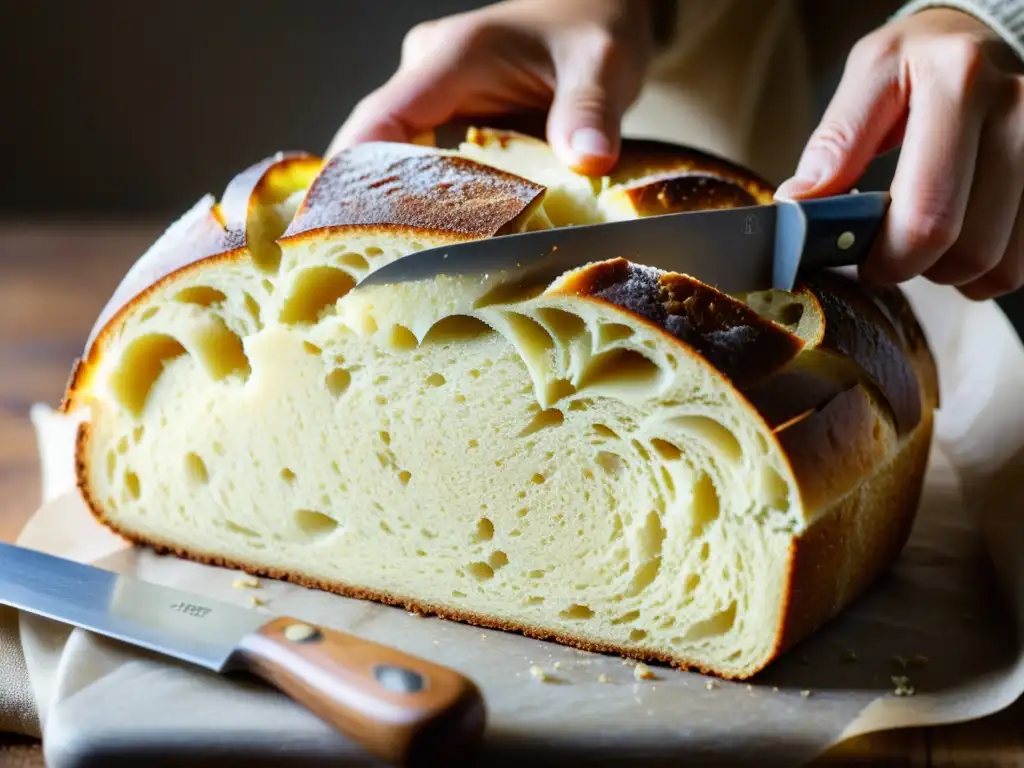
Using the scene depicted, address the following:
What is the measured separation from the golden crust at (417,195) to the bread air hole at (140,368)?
12.9 inches

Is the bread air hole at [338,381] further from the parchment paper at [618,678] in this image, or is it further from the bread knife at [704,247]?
the parchment paper at [618,678]

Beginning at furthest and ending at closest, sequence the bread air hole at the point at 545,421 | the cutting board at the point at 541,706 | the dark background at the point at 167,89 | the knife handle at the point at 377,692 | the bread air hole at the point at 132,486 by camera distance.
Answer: the dark background at the point at 167,89
the bread air hole at the point at 132,486
the bread air hole at the point at 545,421
the cutting board at the point at 541,706
the knife handle at the point at 377,692

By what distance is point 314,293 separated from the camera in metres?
1.78

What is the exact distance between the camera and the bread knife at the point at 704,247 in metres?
1.57

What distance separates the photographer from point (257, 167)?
76.4 inches

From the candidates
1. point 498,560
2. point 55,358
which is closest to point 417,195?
point 498,560

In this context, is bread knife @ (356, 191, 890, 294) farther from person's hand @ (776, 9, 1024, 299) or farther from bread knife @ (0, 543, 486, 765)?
bread knife @ (0, 543, 486, 765)

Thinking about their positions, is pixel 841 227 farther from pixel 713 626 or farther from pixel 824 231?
pixel 713 626

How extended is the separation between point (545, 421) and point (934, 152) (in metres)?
0.76

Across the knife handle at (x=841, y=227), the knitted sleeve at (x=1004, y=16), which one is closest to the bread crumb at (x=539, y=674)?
the knife handle at (x=841, y=227)

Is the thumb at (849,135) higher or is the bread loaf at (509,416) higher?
the thumb at (849,135)

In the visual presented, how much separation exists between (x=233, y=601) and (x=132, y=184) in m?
3.34

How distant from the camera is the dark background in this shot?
447 cm

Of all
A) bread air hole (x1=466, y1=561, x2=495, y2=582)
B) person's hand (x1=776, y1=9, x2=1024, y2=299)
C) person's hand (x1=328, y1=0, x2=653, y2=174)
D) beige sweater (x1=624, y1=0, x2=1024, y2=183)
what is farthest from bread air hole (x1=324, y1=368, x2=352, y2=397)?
beige sweater (x1=624, y1=0, x2=1024, y2=183)
